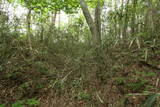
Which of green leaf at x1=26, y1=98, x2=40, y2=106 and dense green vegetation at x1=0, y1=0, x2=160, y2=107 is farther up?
dense green vegetation at x1=0, y1=0, x2=160, y2=107

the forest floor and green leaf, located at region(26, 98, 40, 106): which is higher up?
the forest floor

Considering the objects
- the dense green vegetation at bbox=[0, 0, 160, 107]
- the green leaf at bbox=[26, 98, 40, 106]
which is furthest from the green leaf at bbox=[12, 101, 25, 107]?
the green leaf at bbox=[26, 98, 40, 106]

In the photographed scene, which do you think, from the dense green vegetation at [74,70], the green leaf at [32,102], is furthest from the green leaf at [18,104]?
the green leaf at [32,102]

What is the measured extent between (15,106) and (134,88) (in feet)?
9.55

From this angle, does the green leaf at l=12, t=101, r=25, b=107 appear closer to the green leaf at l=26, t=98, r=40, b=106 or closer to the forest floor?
the forest floor

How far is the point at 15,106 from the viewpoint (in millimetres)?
3143

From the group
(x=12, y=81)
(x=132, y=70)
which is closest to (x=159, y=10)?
(x=132, y=70)

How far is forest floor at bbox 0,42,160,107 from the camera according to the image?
10.8 feet

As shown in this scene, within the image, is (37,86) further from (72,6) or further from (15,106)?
(72,6)

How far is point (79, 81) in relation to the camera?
326cm

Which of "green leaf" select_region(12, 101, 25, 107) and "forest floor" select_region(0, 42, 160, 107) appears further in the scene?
"forest floor" select_region(0, 42, 160, 107)

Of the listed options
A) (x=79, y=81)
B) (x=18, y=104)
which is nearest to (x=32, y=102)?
(x=18, y=104)

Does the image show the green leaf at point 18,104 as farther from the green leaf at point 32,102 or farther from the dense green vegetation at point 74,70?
the green leaf at point 32,102

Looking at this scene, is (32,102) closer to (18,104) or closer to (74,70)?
(18,104)
